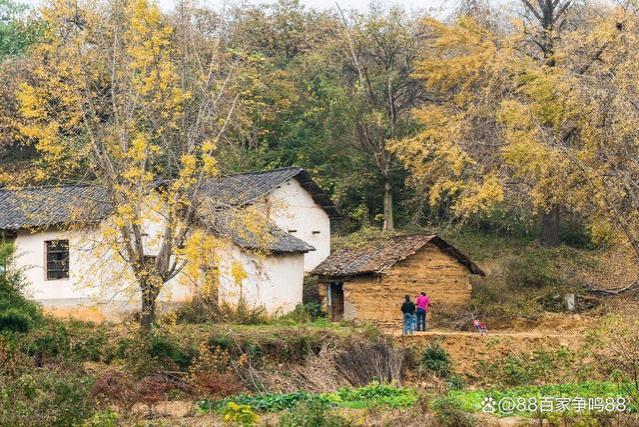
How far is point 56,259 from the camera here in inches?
1367

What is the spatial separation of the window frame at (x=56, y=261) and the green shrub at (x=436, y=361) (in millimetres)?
10995

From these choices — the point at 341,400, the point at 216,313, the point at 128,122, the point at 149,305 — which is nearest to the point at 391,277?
the point at 216,313

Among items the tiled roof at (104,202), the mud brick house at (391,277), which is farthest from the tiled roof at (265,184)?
the mud brick house at (391,277)

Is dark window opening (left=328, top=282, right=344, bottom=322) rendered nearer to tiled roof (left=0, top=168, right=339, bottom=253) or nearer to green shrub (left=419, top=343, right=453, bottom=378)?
tiled roof (left=0, top=168, right=339, bottom=253)

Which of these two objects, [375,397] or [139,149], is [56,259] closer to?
[139,149]

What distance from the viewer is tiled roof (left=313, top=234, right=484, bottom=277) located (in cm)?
3581

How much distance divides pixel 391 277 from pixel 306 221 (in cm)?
521

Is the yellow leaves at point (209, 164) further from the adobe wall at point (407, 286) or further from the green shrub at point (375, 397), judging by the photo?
the adobe wall at point (407, 286)

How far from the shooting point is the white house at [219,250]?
3044 cm

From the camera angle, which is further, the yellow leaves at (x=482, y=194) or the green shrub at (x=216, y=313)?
the yellow leaves at (x=482, y=194)

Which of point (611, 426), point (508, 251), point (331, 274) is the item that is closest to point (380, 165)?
point (508, 251)

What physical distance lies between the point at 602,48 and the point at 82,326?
58.5 feet

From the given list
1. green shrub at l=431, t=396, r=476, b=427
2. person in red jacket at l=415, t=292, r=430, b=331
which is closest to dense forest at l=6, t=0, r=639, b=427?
green shrub at l=431, t=396, r=476, b=427

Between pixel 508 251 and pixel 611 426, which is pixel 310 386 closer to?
pixel 611 426
